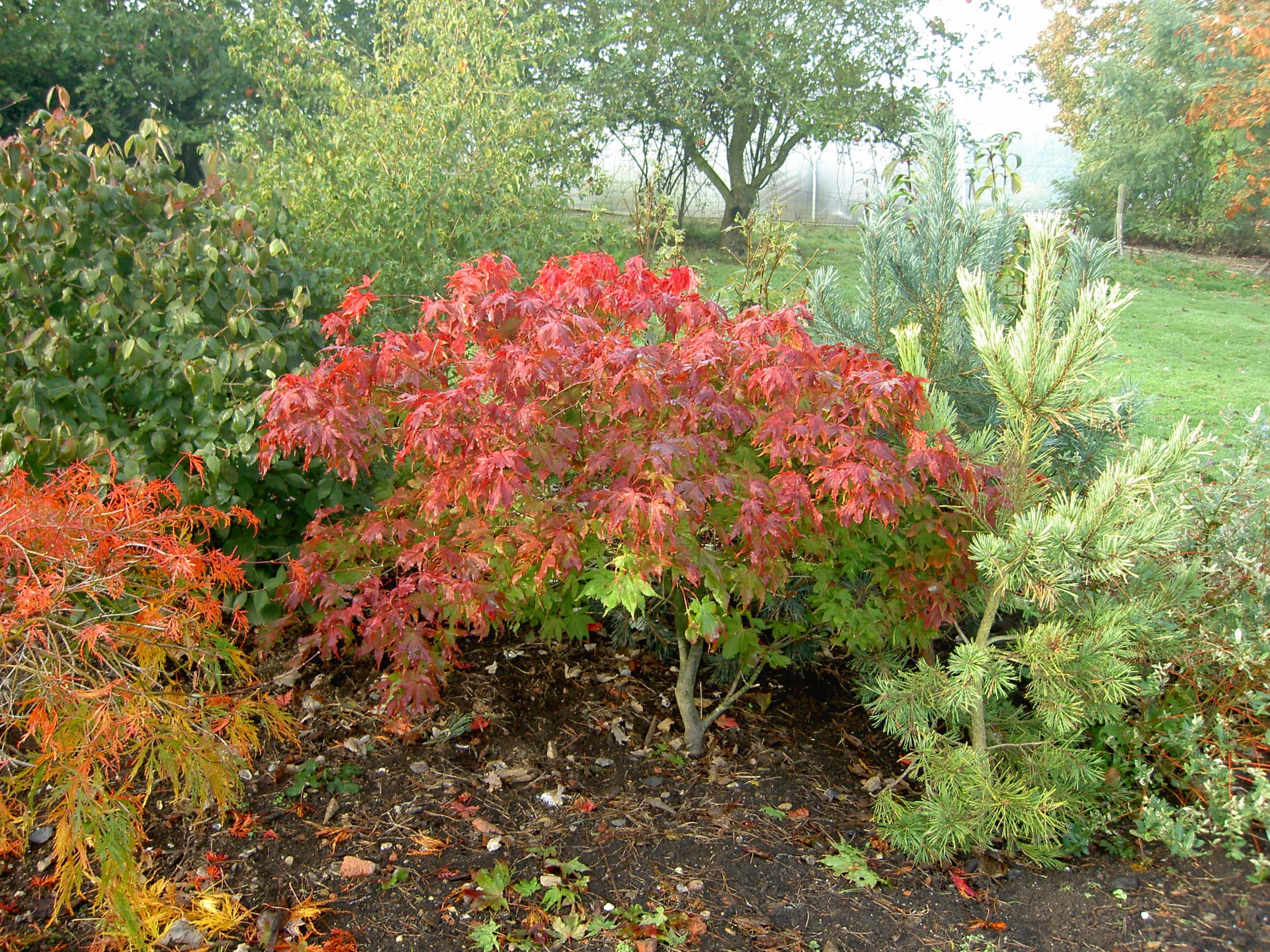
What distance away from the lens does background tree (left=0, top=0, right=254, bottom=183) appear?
1148cm

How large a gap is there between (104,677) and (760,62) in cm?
1342

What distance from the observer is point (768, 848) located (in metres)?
2.75

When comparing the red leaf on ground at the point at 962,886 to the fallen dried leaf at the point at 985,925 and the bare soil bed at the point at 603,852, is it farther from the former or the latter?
the fallen dried leaf at the point at 985,925

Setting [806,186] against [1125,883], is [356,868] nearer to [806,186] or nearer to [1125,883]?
[1125,883]

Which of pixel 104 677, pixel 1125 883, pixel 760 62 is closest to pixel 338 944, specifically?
pixel 104 677

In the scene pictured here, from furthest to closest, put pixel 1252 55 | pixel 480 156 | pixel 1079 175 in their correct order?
pixel 1079 175 → pixel 1252 55 → pixel 480 156

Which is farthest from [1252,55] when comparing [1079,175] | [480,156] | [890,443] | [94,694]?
[94,694]

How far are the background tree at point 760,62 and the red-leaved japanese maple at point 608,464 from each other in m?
11.3

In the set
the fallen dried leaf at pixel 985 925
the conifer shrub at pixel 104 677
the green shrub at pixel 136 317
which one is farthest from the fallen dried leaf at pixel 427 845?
the fallen dried leaf at pixel 985 925

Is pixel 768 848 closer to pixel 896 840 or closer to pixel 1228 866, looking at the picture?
pixel 896 840

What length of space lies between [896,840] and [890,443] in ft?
4.43

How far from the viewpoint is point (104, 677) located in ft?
7.29

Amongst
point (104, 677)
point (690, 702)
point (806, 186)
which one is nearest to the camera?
point (104, 677)

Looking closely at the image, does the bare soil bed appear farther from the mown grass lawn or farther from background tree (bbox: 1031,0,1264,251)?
background tree (bbox: 1031,0,1264,251)
